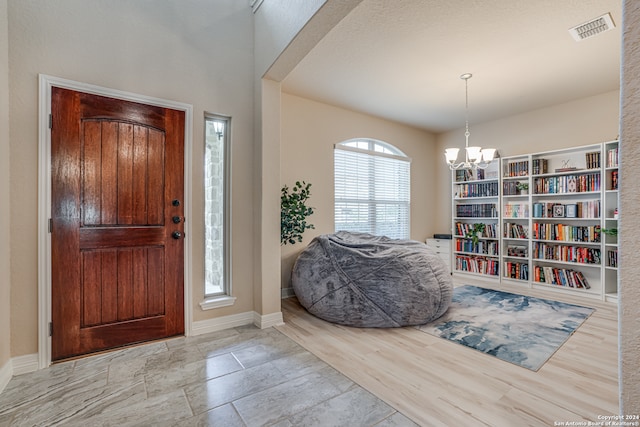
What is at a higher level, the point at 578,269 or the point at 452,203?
the point at 452,203

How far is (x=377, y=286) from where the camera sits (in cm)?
285

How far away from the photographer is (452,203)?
5344 millimetres

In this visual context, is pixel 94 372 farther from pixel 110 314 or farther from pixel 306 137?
pixel 306 137

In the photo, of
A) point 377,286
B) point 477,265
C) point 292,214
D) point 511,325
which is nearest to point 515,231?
point 477,265

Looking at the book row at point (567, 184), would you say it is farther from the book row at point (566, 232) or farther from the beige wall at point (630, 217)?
the beige wall at point (630, 217)

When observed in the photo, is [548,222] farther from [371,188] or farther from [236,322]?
[236,322]

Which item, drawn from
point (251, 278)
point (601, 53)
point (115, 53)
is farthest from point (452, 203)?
point (115, 53)

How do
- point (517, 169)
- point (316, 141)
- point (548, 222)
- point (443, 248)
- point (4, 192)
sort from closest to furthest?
point (4, 192), point (316, 141), point (548, 222), point (517, 169), point (443, 248)

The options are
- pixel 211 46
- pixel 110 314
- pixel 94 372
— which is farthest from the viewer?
pixel 211 46

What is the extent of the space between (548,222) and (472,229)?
1033 millimetres

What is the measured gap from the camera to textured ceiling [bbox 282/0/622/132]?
2.39 m

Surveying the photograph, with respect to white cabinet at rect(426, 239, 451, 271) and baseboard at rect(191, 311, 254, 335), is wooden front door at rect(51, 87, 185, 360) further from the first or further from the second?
white cabinet at rect(426, 239, 451, 271)

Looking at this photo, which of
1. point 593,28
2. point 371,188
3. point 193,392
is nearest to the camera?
point 193,392

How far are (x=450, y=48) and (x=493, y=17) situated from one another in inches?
18.5
